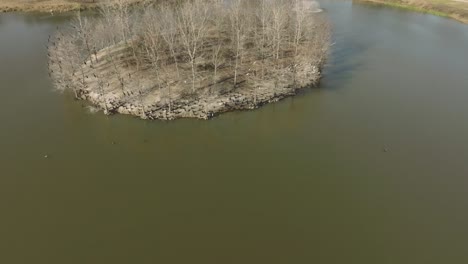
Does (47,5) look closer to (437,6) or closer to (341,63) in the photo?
(341,63)

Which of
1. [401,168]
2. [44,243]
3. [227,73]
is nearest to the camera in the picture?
[44,243]

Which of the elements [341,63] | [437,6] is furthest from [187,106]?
[437,6]

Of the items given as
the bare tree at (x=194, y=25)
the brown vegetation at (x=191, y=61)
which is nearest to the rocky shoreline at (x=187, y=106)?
the brown vegetation at (x=191, y=61)

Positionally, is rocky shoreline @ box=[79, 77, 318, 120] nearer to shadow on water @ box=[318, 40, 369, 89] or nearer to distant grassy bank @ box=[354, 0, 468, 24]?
shadow on water @ box=[318, 40, 369, 89]

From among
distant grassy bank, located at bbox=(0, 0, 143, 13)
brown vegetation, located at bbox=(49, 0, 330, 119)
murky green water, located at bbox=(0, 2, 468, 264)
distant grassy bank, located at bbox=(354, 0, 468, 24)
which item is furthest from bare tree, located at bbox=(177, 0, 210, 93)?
distant grassy bank, located at bbox=(354, 0, 468, 24)

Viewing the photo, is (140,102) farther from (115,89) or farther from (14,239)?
(14,239)

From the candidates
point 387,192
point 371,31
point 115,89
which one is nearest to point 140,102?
point 115,89
